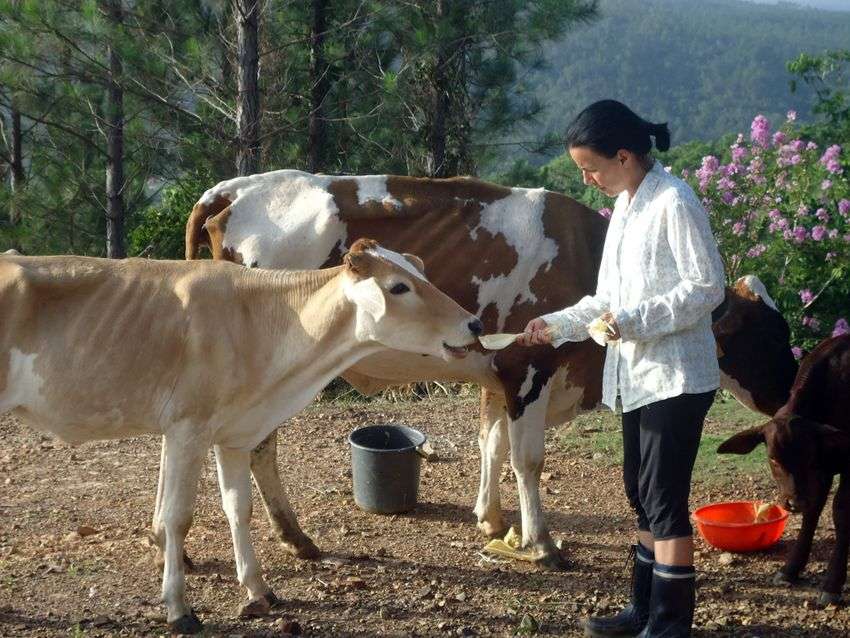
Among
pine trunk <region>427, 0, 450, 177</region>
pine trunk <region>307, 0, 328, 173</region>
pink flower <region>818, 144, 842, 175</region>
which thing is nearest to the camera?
pink flower <region>818, 144, 842, 175</region>

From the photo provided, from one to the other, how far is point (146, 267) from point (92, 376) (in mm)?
555

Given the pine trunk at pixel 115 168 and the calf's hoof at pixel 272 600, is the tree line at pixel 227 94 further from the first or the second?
the calf's hoof at pixel 272 600

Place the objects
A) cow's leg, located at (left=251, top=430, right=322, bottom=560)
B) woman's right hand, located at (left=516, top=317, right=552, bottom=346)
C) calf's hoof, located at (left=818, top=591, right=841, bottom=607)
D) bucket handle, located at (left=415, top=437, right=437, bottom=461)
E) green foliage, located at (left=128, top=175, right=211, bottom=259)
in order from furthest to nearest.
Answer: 1. green foliage, located at (left=128, top=175, right=211, bottom=259)
2. bucket handle, located at (left=415, top=437, right=437, bottom=461)
3. cow's leg, located at (left=251, top=430, right=322, bottom=560)
4. calf's hoof, located at (left=818, top=591, right=841, bottom=607)
5. woman's right hand, located at (left=516, top=317, right=552, bottom=346)

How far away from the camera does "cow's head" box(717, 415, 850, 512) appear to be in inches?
203

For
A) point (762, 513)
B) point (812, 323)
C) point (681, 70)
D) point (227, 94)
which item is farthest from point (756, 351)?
point (681, 70)

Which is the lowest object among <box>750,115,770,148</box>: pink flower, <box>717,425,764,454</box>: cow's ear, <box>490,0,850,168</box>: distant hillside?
<box>717,425,764,454</box>: cow's ear

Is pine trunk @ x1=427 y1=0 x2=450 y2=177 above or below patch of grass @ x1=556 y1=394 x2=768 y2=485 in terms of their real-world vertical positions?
above

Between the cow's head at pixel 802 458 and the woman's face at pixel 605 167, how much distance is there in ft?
6.08

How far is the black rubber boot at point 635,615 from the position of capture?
4465mm

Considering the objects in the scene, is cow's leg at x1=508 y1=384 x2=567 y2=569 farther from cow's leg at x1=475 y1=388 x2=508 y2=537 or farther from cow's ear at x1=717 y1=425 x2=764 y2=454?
cow's ear at x1=717 y1=425 x2=764 y2=454

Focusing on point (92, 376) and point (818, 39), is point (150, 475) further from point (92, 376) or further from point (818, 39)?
point (818, 39)

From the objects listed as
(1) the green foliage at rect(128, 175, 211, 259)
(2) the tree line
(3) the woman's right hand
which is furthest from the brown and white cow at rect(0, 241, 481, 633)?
(1) the green foliage at rect(128, 175, 211, 259)

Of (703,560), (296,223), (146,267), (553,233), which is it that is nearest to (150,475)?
(296,223)

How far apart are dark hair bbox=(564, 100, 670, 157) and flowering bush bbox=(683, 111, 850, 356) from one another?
501cm
